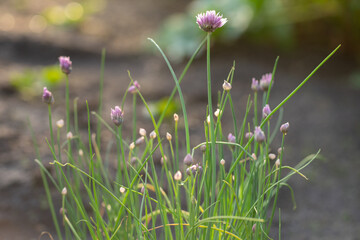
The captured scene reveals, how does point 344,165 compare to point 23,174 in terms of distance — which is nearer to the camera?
point 23,174

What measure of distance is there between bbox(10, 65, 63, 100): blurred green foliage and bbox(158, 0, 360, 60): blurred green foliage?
905 millimetres

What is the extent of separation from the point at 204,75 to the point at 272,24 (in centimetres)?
64

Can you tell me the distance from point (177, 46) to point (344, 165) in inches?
61.4

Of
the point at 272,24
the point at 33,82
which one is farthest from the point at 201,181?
the point at 272,24

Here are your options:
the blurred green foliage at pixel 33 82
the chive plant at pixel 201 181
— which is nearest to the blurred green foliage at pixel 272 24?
the blurred green foliage at pixel 33 82

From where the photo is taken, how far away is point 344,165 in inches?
87.3

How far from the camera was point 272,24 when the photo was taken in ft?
11.3

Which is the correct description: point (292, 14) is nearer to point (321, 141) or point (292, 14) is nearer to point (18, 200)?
point (321, 141)

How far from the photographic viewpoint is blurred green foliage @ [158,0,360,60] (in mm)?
3322

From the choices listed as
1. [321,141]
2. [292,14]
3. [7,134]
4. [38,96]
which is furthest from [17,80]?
[292,14]

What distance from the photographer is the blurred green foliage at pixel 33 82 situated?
9.07 ft

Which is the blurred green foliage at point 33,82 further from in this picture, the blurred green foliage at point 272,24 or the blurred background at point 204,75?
the blurred green foliage at point 272,24

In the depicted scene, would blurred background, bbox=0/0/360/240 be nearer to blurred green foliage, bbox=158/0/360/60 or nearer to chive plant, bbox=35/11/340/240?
blurred green foliage, bbox=158/0/360/60

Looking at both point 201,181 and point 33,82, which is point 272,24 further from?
point 201,181
